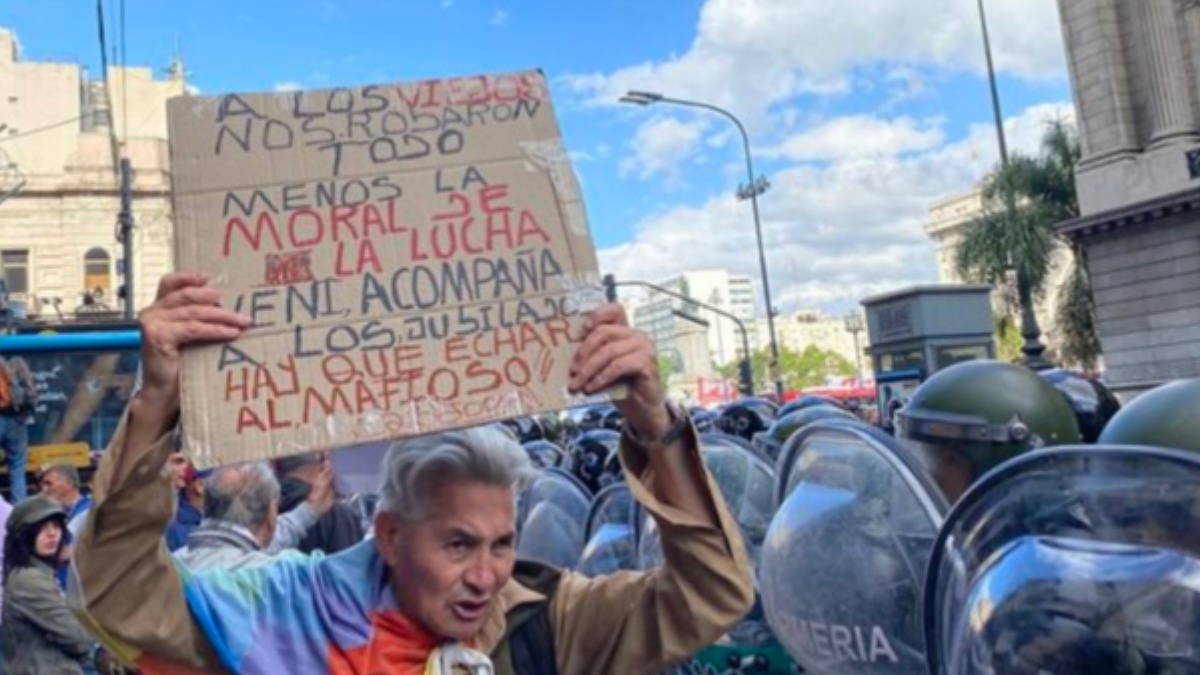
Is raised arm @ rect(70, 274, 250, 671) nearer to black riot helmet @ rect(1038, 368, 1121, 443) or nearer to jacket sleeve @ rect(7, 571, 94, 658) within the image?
black riot helmet @ rect(1038, 368, 1121, 443)

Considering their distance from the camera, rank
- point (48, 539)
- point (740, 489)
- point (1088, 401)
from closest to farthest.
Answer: point (740, 489)
point (1088, 401)
point (48, 539)

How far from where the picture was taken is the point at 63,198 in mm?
40969

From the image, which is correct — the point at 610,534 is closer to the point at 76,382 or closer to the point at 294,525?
the point at 294,525

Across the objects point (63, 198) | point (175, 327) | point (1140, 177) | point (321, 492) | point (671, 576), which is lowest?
point (671, 576)

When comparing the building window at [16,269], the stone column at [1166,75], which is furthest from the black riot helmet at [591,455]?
the building window at [16,269]

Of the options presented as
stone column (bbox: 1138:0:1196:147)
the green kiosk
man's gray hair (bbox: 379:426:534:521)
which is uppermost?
stone column (bbox: 1138:0:1196:147)

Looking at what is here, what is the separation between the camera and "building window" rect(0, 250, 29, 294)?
132 ft

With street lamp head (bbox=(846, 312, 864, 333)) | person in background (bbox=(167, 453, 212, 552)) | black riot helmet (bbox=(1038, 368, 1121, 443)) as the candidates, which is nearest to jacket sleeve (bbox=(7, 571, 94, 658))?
person in background (bbox=(167, 453, 212, 552))

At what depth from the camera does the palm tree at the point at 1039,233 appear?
3412 cm

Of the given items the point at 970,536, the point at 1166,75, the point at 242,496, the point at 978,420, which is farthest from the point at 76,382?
the point at 1166,75

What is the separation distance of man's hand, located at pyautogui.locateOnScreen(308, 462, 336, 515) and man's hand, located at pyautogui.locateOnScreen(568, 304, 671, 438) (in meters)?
2.88

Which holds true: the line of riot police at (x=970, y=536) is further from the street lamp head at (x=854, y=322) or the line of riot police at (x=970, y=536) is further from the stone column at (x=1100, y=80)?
the street lamp head at (x=854, y=322)

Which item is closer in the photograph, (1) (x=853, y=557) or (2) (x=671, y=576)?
(2) (x=671, y=576)

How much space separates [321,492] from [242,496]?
3.97 ft
